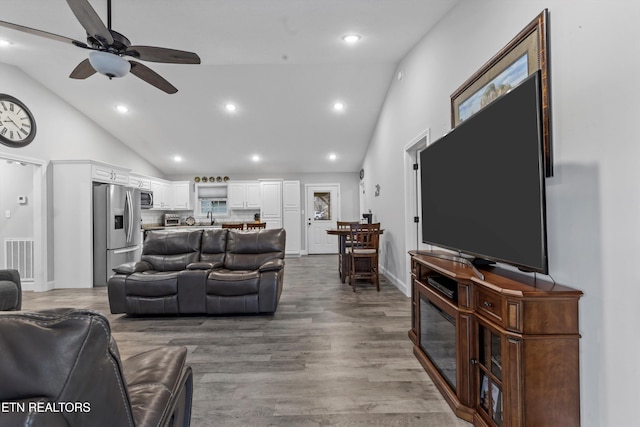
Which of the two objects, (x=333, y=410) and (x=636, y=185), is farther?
(x=333, y=410)

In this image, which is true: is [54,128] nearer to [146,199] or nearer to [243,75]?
[146,199]

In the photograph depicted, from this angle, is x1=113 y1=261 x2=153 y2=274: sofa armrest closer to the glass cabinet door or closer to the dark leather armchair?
the dark leather armchair

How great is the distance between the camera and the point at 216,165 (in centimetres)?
795

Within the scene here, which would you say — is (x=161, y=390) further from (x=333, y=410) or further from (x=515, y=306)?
(x=515, y=306)

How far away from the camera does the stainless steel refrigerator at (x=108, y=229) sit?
493cm

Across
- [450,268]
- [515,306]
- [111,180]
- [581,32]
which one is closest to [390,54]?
[581,32]

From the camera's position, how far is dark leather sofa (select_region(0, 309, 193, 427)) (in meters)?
0.51

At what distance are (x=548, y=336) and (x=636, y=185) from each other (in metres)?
0.68

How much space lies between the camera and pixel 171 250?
3.84 metres

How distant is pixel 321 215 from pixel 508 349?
7460 millimetres

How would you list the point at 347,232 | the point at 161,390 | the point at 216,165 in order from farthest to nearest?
the point at 216,165
the point at 347,232
the point at 161,390

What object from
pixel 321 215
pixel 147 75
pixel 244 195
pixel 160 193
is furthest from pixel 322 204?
pixel 147 75

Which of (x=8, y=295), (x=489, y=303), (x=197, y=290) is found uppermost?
(x=489, y=303)

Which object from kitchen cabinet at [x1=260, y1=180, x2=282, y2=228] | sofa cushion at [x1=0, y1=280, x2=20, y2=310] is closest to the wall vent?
sofa cushion at [x1=0, y1=280, x2=20, y2=310]
